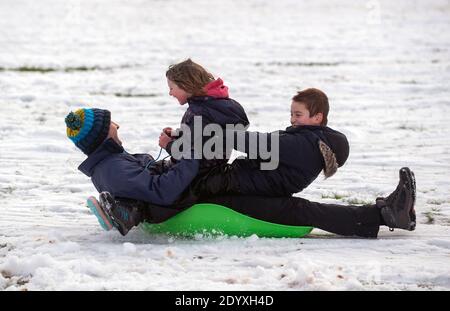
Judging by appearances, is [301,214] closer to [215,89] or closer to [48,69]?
[215,89]

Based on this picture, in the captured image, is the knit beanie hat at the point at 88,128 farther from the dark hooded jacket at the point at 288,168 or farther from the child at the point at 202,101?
the dark hooded jacket at the point at 288,168

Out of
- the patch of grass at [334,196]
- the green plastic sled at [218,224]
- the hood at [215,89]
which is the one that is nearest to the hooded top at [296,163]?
the green plastic sled at [218,224]

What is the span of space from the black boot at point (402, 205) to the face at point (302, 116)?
25.2 inches

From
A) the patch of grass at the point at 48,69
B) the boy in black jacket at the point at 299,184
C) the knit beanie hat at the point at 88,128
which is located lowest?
the boy in black jacket at the point at 299,184

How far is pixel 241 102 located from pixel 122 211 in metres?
6.16

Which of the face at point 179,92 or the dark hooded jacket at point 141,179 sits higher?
the face at point 179,92

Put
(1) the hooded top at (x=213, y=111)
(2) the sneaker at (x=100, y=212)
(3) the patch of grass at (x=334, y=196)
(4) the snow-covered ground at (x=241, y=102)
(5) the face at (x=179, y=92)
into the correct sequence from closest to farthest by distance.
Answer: (4) the snow-covered ground at (x=241, y=102), (2) the sneaker at (x=100, y=212), (1) the hooded top at (x=213, y=111), (5) the face at (x=179, y=92), (3) the patch of grass at (x=334, y=196)

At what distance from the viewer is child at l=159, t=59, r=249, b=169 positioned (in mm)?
4559

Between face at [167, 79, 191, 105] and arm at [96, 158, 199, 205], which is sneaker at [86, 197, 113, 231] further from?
face at [167, 79, 191, 105]

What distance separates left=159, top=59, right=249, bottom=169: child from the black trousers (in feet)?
1.03

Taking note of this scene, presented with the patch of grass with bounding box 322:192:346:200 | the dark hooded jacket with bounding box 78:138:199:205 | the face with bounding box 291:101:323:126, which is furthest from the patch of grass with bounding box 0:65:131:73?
the face with bounding box 291:101:323:126

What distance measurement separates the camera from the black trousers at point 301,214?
4.63m

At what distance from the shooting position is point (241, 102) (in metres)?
10.4

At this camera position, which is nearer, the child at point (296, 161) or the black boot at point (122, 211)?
the black boot at point (122, 211)
